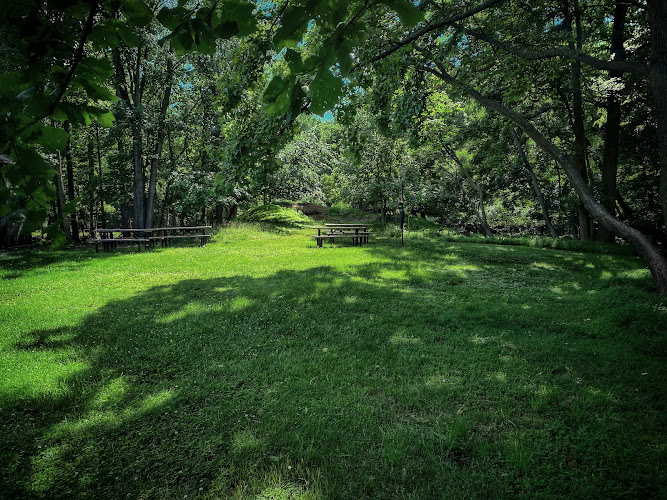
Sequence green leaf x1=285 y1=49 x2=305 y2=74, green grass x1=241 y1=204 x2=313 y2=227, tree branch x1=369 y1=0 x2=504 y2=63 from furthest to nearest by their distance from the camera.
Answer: green grass x1=241 y1=204 x2=313 y2=227 → tree branch x1=369 y1=0 x2=504 y2=63 → green leaf x1=285 y1=49 x2=305 y2=74

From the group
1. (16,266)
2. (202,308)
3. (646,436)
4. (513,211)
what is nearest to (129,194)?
(16,266)

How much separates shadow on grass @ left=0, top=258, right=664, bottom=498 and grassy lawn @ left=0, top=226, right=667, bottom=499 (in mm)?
17

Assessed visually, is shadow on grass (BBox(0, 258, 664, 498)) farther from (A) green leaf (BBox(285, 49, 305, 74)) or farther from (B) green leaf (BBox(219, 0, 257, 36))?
(B) green leaf (BBox(219, 0, 257, 36))

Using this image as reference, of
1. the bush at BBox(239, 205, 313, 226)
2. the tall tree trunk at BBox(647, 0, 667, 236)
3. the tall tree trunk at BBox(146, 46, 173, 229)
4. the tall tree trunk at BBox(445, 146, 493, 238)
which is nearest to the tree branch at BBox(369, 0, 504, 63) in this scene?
the tall tree trunk at BBox(647, 0, 667, 236)

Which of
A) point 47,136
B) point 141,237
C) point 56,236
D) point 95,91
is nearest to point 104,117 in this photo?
point 95,91

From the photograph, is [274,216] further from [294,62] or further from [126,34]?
[294,62]

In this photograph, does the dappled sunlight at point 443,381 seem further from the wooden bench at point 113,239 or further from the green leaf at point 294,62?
the wooden bench at point 113,239

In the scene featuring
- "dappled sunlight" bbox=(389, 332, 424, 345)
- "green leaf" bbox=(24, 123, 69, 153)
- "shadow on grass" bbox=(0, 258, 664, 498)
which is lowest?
"shadow on grass" bbox=(0, 258, 664, 498)

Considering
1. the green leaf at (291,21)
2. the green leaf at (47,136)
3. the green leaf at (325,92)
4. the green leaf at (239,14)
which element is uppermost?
the green leaf at (239,14)

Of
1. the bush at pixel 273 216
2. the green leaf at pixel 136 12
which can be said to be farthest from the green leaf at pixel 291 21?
the bush at pixel 273 216

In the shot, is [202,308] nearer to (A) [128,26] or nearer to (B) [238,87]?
(B) [238,87]

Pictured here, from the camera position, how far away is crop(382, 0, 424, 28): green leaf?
101 centimetres

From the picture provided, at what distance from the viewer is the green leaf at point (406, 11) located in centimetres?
101

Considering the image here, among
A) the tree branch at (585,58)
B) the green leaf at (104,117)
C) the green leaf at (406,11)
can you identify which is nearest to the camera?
the green leaf at (406,11)
